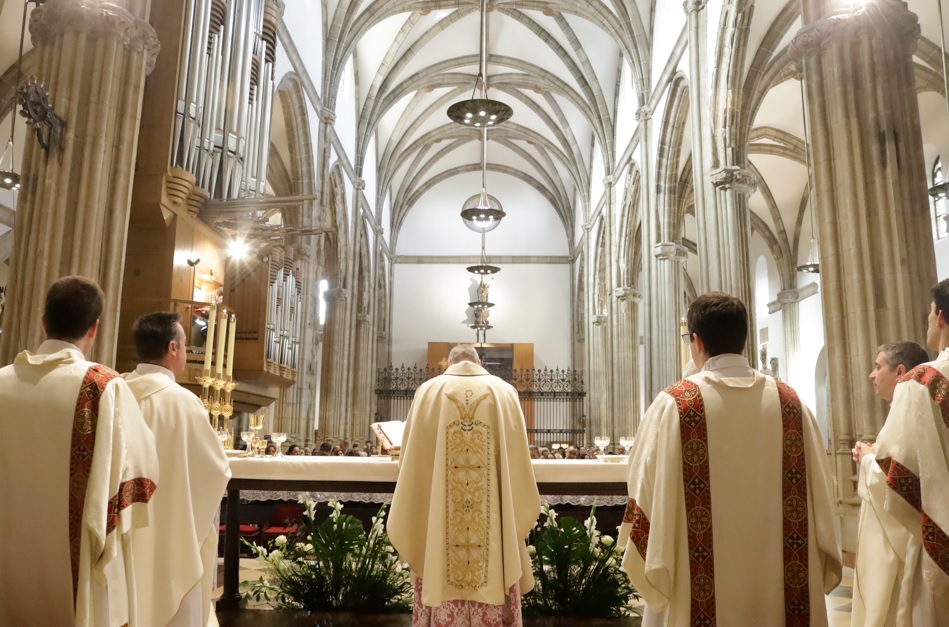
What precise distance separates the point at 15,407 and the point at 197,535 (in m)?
0.87

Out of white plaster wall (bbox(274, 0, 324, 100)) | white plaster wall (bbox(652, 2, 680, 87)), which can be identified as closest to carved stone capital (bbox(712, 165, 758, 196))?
white plaster wall (bbox(652, 2, 680, 87))

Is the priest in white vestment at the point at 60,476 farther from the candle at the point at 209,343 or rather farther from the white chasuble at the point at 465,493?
the candle at the point at 209,343

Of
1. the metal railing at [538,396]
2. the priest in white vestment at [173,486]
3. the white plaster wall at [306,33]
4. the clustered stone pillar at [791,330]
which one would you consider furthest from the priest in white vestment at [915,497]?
the metal railing at [538,396]

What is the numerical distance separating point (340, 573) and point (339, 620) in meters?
0.28

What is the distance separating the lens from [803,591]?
2734mm

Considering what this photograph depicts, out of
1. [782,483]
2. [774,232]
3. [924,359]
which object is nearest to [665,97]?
[774,232]

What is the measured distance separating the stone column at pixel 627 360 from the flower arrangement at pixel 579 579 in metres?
14.5

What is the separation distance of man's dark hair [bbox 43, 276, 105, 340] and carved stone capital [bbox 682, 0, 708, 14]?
1159cm

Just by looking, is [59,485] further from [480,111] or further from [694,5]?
[694,5]

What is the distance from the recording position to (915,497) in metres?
2.70

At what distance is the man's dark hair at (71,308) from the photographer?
286cm

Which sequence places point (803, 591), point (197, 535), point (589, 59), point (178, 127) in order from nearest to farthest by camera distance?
point (803, 591)
point (197, 535)
point (178, 127)
point (589, 59)

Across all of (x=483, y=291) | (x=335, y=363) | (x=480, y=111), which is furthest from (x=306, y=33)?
(x=483, y=291)

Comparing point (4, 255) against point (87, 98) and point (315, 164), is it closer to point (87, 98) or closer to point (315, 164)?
point (315, 164)
